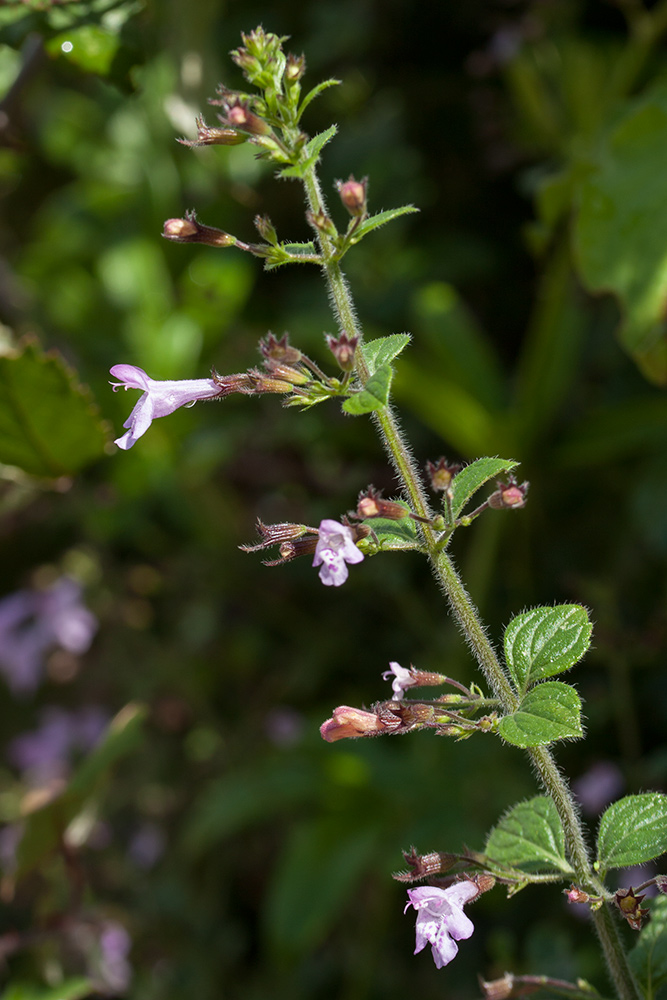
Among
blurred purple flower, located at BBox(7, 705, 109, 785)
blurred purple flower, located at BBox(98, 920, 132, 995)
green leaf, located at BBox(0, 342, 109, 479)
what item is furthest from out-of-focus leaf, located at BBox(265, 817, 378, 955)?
green leaf, located at BBox(0, 342, 109, 479)

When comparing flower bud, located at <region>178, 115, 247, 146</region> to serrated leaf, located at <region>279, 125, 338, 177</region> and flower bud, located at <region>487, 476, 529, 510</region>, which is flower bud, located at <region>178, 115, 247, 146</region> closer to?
serrated leaf, located at <region>279, 125, 338, 177</region>

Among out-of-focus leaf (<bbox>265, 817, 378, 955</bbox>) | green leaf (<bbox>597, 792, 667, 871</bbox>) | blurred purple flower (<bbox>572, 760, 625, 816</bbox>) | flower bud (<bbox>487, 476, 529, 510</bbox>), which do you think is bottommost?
out-of-focus leaf (<bbox>265, 817, 378, 955</bbox>)

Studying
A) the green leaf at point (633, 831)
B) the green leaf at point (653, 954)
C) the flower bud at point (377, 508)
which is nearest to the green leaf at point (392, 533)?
the flower bud at point (377, 508)

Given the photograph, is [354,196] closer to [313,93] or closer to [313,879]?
[313,93]

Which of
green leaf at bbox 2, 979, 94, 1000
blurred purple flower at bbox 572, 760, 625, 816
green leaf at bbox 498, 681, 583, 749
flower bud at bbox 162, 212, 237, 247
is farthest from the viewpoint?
blurred purple flower at bbox 572, 760, 625, 816

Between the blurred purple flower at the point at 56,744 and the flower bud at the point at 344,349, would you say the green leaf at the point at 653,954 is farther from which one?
the blurred purple flower at the point at 56,744

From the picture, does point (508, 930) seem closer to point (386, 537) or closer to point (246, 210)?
point (386, 537)

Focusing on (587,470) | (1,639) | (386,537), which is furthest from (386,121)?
(386,537)
